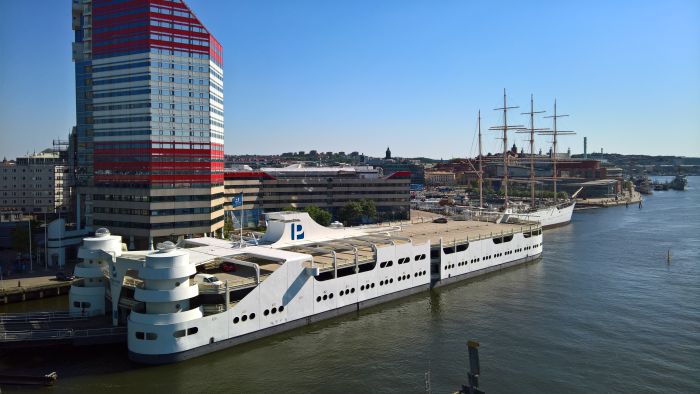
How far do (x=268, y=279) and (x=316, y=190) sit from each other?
6215 cm

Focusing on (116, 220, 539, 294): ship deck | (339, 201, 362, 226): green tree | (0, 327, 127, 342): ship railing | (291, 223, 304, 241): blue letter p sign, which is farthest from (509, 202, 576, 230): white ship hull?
(0, 327, 127, 342): ship railing

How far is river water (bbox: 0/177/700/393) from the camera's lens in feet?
86.1

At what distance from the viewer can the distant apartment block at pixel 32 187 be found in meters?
94.3

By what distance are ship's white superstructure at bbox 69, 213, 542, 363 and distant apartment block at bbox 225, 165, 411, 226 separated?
38582mm

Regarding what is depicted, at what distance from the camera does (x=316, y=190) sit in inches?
3698

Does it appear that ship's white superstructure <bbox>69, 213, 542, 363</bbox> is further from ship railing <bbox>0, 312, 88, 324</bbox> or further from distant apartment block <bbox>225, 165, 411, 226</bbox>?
distant apartment block <bbox>225, 165, 411, 226</bbox>

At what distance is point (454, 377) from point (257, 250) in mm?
17469

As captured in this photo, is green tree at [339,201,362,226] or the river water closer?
the river water

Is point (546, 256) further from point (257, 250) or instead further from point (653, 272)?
point (257, 250)

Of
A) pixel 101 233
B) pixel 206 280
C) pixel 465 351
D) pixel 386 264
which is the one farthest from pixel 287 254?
pixel 465 351

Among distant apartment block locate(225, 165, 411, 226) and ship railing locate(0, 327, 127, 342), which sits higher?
distant apartment block locate(225, 165, 411, 226)

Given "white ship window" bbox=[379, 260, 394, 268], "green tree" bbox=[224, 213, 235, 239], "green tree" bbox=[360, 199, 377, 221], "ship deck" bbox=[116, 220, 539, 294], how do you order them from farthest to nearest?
1. "green tree" bbox=[360, 199, 377, 221]
2. "green tree" bbox=[224, 213, 235, 239]
3. "white ship window" bbox=[379, 260, 394, 268]
4. "ship deck" bbox=[116, 220, 539, 294]

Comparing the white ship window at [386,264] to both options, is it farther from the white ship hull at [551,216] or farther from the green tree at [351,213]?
the white ship hull at [551,216]

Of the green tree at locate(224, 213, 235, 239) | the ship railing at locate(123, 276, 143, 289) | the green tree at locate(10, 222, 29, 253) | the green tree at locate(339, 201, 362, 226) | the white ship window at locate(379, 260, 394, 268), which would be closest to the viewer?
the ship railing at locate(123, 276, 143, 289)
